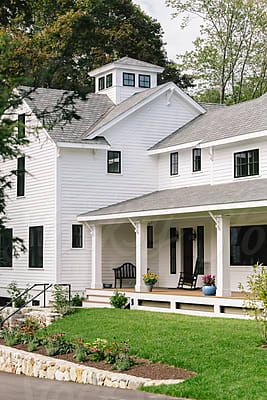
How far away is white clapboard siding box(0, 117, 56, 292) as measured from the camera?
26842mm

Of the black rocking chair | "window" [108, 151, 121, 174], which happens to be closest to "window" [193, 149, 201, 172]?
"window" [108, 151, 121, 174]

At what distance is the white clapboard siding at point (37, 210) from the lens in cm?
2684

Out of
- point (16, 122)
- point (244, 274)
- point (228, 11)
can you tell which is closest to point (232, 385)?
point (16, 122)

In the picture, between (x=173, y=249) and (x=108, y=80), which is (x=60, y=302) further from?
(x=108, y=80)

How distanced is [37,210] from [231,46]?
64.5 feet

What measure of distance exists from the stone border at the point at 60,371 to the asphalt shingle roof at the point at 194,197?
6.37 meters

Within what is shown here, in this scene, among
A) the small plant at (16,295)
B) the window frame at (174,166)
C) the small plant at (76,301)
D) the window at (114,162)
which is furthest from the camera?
the window at (114,162)

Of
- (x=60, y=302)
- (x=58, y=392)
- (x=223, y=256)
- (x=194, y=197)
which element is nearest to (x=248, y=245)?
(x=194, y=197)

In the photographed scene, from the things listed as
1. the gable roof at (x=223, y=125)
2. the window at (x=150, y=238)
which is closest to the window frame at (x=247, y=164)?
the gable roof at (x=223, y=125)

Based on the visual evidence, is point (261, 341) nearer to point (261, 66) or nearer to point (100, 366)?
point (100, 366)

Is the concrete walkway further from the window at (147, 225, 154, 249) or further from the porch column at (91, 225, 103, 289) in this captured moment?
the window at (147, 225, 154, 249)

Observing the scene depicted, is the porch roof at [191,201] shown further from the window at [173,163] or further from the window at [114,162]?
the window at [114,162]

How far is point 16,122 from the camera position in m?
7.50

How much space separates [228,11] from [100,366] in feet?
102
